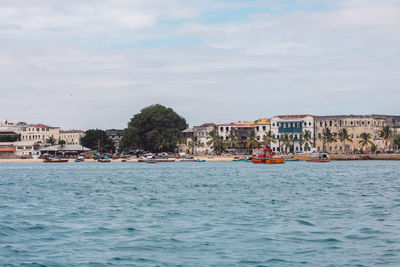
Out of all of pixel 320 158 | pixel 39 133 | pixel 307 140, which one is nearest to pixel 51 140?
pixel 39 133

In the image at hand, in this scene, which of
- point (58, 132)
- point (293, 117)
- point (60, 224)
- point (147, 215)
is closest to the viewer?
point (60, 224)

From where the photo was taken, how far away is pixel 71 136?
603 feet

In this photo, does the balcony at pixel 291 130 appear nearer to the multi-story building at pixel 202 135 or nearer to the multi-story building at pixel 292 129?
the multi-story building at pixel 292 129

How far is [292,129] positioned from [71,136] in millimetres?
76276

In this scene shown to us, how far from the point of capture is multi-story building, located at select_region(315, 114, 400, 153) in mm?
136375

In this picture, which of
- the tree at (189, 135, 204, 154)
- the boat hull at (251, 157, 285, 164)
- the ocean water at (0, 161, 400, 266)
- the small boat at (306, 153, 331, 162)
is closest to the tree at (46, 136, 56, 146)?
the tree at (189, 135, 204, 154)

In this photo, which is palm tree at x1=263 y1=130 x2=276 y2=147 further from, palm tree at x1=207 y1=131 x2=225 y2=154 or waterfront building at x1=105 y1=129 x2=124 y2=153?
waterfront building at x1=105 y1=129 x2=124 y2=153

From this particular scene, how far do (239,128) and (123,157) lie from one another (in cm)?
3039

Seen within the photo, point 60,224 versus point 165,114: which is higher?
point 165,114

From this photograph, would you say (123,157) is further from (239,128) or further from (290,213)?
(290,213)

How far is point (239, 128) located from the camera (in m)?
149

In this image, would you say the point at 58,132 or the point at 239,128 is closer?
the point at 239,128

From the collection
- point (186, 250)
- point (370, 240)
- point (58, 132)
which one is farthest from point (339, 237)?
point (58, 132)

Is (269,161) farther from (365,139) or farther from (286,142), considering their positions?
(365,139)
